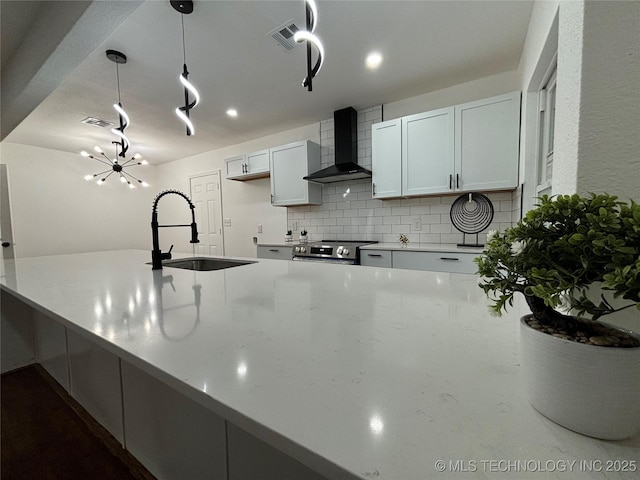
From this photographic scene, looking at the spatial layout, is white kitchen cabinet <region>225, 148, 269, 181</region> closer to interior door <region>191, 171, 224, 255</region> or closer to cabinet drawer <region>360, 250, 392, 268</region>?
interior door <region>191, 171, 224, 255</region>

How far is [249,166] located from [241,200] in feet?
2.86

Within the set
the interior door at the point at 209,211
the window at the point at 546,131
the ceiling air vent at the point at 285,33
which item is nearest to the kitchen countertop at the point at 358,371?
the window at the point at 546,131

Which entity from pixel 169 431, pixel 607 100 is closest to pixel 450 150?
pixel 607 100

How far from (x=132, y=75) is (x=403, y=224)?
10.1 ft

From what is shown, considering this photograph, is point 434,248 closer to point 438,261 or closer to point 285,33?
point 438,261

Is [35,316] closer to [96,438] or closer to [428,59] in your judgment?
[96,438]

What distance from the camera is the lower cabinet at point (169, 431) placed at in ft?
2.91

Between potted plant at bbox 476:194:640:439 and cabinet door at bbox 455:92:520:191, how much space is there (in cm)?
239

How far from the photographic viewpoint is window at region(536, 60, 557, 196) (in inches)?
66.7

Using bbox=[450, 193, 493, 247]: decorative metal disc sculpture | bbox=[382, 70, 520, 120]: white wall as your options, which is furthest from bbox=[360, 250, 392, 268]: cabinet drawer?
bbox=[382, 70, 520, 120]: white wall

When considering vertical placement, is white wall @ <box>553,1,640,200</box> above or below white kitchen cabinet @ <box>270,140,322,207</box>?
below

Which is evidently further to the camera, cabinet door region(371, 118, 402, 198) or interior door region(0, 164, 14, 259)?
interior door region(0, 164, 14, 259)

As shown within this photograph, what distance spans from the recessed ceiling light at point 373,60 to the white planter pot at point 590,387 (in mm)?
2546

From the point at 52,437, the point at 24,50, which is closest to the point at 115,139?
the point at 24,50
